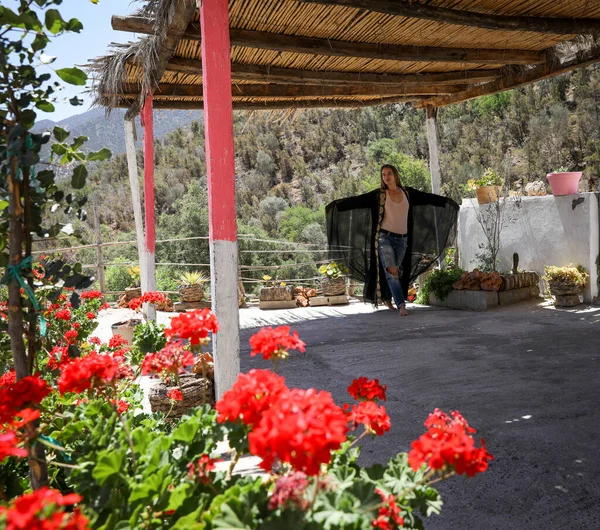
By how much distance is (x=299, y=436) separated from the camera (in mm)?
679

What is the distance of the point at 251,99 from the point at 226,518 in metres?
5.78

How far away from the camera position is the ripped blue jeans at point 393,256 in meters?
6.03

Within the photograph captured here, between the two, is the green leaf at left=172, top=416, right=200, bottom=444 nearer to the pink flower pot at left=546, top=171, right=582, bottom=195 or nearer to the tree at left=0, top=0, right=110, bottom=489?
the tree at left=0, top=0, right=110, bottom=489

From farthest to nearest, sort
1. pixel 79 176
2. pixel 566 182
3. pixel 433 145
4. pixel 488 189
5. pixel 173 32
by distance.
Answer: pixel 433 145, pixel 488 189, pixel 566 182, pixel 173 32, pixel 79 176

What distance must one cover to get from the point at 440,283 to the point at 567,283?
4.90 feet

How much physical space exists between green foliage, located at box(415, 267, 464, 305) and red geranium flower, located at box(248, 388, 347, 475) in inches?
238

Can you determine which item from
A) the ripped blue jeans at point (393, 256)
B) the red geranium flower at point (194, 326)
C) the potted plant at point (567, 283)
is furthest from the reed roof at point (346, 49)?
the red geranium flower at point (194, 326)

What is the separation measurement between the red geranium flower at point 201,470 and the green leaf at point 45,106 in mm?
930

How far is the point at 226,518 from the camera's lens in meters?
0.78

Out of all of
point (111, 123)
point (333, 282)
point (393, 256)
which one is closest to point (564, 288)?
point (393, 256)

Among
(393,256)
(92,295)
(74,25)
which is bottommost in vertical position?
(92,295)

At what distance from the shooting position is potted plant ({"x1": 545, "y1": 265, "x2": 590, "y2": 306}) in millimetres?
5539

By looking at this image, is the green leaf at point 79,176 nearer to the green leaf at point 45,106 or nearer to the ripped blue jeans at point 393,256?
the green leaf at point 45,106

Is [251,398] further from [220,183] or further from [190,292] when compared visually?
[190,292]
